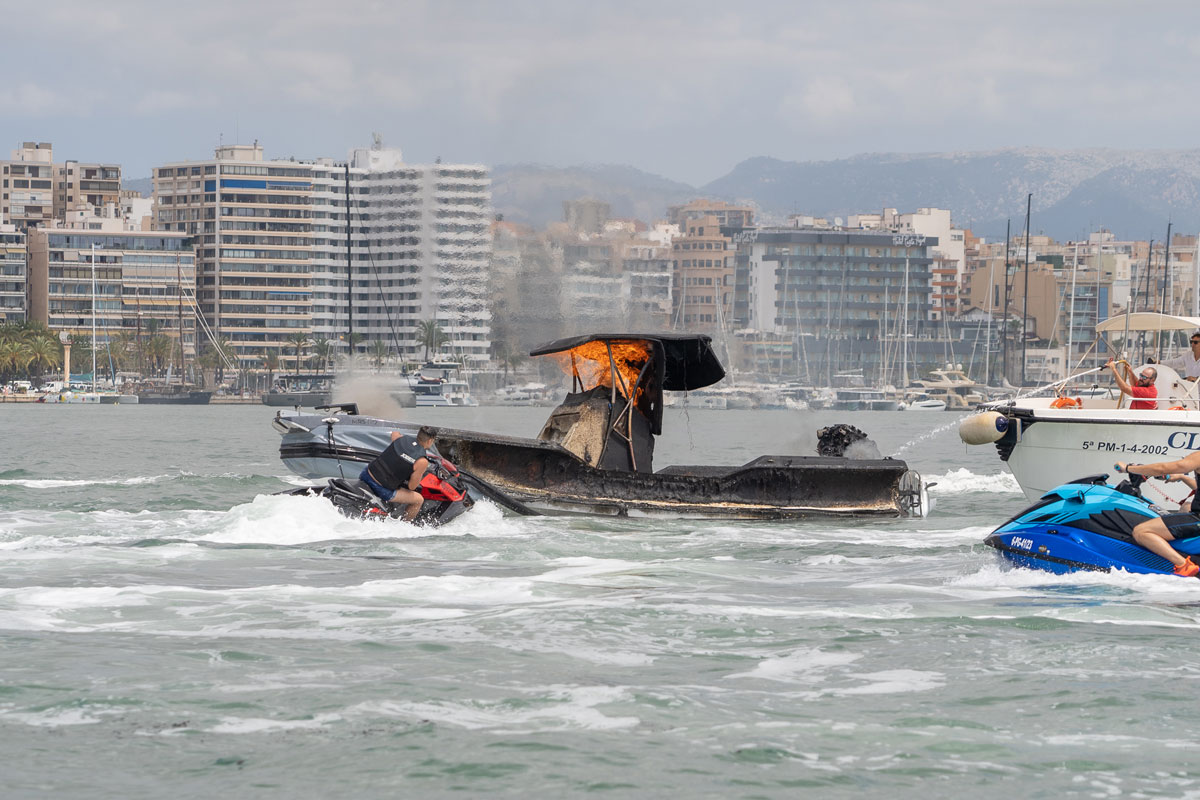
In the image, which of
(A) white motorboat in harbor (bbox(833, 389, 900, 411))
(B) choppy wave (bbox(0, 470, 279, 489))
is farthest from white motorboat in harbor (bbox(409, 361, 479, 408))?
(B) choppy wave (bbox(0, 470, 279, 489))

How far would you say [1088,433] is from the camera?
80.6 ft

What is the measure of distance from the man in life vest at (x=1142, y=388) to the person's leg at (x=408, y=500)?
418 inches

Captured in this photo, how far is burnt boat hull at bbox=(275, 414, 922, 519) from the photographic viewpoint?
2492 centimetres

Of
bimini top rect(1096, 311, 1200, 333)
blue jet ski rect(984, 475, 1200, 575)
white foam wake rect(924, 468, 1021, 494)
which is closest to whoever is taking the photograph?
blue jet ski rect(984, 475, 1200, 575)

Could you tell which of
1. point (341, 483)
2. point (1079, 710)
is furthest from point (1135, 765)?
point (341, 483)

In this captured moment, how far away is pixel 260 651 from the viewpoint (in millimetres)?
13508

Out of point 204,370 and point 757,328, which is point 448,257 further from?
point 204,370

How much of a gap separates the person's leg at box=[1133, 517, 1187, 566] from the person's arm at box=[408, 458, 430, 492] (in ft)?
32.5

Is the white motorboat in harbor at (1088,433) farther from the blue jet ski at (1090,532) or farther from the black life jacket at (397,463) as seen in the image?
the black life jacket at (397,463)

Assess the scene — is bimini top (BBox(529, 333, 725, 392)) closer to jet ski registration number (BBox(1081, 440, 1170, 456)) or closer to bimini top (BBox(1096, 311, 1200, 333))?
jet ski registration number (BBox(1081, 440, 1170, 456))

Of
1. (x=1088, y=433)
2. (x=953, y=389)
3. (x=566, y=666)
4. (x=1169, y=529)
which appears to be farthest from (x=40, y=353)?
(x=566, y=666)

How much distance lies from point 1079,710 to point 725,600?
5517mm

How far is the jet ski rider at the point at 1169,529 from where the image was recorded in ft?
51.1

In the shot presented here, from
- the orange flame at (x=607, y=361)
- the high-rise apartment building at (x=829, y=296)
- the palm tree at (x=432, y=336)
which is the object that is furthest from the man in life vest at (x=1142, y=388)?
→ the high-rise apartment building at (x=829, y=296)
